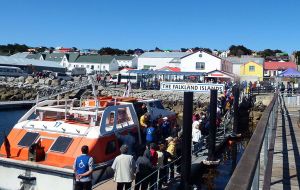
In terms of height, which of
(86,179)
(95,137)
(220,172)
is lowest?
(220,172)

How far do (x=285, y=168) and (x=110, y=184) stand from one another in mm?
6246

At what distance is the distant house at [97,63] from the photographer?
121 meters

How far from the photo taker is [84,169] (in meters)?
10.6

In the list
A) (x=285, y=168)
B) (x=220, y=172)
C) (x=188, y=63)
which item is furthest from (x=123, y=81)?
(x=285, y=168)

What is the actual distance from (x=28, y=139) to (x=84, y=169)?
3.86 meters

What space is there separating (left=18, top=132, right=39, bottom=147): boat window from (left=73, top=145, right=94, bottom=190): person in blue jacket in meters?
3.41

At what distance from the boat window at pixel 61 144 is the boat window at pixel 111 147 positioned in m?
1.23

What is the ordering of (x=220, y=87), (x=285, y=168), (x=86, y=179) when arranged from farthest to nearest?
1. (x=220, y=87)
2. (x=86, y=179)
3. (x=285, y=168)

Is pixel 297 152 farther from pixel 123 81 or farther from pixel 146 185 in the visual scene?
pixel 123 81

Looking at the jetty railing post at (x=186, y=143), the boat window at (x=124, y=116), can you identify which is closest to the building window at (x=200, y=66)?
the boat window at (x=124, y=116)

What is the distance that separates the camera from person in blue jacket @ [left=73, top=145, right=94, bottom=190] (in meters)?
10.5

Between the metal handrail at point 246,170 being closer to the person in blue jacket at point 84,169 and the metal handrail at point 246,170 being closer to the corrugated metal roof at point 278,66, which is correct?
the person in blue jacket at point 84,169

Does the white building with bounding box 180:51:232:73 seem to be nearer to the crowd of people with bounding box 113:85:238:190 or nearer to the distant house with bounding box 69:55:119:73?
the distant house with bounding box 69:55:119:73

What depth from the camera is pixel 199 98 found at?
5178cm
